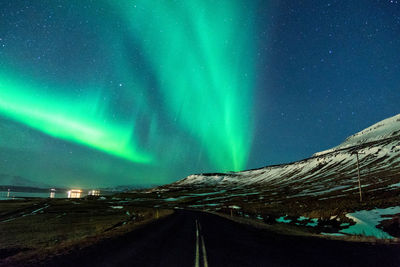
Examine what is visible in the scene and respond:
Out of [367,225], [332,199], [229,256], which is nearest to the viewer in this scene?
[229,256]

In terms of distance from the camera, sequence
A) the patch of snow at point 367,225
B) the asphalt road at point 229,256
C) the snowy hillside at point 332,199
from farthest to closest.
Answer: the snowy hillside at point 332,199 → the patch of snow at point 367,225 → the asphalt road at point 229,256

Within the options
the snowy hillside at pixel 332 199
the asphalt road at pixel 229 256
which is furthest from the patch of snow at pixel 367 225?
the asphalt road at pixel 229 256

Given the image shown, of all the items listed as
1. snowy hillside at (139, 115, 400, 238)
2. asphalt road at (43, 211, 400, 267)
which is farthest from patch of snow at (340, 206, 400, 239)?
asphalt road at (43, 211, 400, 267)

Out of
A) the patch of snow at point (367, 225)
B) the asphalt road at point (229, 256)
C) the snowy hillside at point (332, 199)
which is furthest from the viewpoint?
the snowy hillside at point (332, 199)

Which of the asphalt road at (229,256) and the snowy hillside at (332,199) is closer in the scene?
the asphalt road at (229,256)

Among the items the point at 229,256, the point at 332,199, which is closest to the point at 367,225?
the point at 229,256

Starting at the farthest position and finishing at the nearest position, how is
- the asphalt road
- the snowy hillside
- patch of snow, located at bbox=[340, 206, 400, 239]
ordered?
1. the snowy hillside
2. patch of snow, located at bbox=[340, 206, 400, 239]
3. the asphalt road

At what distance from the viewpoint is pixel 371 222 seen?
855 inches

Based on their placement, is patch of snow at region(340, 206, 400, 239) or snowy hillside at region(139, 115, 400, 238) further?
snowy hillside at region(139, 115, 400, 238)

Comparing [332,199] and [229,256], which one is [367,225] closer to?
[229,256]

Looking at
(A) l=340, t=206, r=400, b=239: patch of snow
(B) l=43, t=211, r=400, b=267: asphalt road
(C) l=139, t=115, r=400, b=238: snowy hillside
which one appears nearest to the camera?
(B) l=43, t=211, r=400, b=267: asphalt road

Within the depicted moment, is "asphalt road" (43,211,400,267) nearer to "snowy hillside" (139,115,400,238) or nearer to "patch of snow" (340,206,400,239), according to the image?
"patch of snow" (340,206,400,239)

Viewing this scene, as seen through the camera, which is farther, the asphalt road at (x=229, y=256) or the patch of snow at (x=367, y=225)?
the patch of snow at (x=367, y=225)

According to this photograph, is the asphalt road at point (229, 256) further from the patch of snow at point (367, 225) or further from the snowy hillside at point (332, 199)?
the snowy hillside at point (332, 199)
